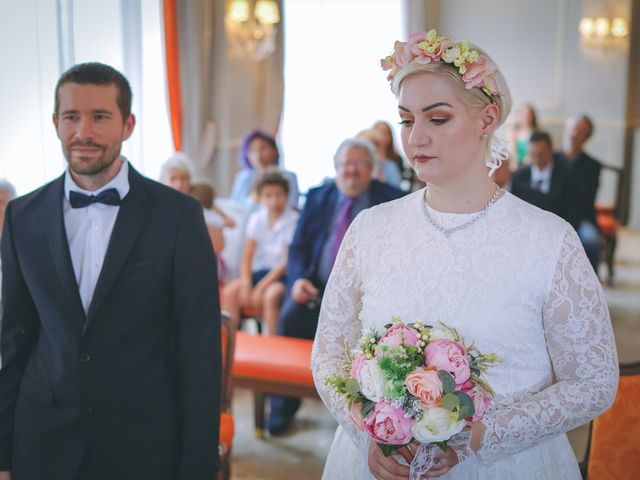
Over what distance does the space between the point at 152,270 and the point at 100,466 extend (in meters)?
0.49

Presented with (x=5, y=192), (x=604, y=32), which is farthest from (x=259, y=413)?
(x=604, y=32)

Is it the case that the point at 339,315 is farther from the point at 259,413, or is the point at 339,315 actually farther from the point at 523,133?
the point at 523,133

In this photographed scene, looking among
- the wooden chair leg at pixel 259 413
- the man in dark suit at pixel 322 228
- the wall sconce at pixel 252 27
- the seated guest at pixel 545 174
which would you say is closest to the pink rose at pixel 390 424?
the wooden chair leg at pixel 259 413

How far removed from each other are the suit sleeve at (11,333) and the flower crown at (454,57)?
104cm

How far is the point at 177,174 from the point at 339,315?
3.12 meters

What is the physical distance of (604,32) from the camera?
10031 mm

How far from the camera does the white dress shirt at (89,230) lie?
5.81 ft

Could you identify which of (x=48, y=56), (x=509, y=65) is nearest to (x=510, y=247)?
(x=48, y=56)

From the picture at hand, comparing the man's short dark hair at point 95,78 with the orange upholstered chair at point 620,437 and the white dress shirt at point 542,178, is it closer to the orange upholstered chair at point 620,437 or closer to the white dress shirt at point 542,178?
the orange upholstered chair at point 620,437

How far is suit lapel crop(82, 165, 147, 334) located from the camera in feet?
5.58

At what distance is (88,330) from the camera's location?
1706mm

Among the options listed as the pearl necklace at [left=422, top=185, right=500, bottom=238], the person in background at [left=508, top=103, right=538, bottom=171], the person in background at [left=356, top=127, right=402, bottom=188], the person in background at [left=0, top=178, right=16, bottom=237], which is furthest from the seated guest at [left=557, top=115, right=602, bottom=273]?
the pearl necklace at [left=422, top=185, right=500, bottom=238]

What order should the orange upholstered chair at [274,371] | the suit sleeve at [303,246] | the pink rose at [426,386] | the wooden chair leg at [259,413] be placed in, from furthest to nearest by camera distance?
1. the suit sleeve at [303,246]
2. the wooden chair leg at [259,413]
3. the orange upholstered chair at [274,371]
4. the pink rose at [426,386]

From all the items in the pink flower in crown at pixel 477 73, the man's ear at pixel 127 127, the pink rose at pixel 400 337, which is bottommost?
the pink rose at pixel 400 337
